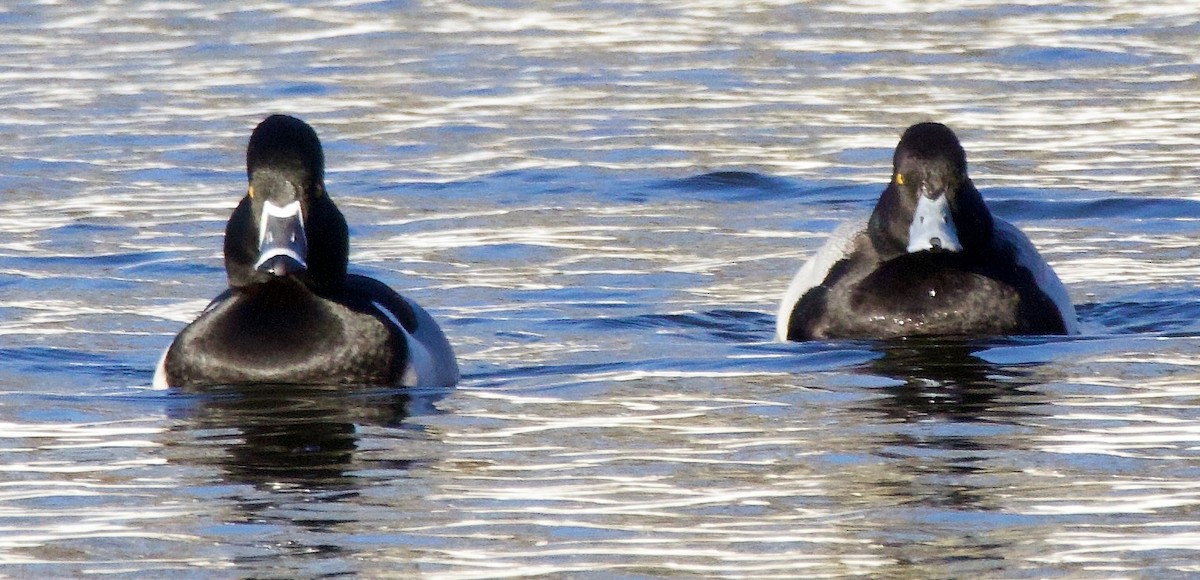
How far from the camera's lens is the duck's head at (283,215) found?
9.65 metres

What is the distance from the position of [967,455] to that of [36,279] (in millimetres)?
6247

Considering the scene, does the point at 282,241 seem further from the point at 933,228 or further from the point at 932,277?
the point at 932,277

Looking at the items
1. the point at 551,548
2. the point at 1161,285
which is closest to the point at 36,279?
the point at 1161,285

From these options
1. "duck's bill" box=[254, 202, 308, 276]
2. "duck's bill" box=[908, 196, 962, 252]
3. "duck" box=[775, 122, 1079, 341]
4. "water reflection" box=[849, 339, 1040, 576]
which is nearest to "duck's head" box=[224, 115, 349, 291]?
"duck's bill" box=[254, 202, 308, 276]

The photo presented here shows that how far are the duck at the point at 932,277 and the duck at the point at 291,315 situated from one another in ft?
7.23

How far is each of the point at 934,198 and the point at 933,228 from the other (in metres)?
0.19

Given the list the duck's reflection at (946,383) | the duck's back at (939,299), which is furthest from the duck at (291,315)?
the duck's back at (939,299)

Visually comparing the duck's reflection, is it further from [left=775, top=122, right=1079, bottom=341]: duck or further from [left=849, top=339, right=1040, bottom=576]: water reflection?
[left=775, top=122, right=1079, bottom=341]: duck

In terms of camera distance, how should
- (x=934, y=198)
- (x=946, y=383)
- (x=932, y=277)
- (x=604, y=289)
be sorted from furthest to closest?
(x=604, y=289) → (x=932, y=277) → (x=934, y=198) → (x=946, y=383)

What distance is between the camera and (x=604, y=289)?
12.7 metres

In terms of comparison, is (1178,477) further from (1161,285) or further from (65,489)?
(1161,285)

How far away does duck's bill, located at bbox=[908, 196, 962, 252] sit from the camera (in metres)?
11.1

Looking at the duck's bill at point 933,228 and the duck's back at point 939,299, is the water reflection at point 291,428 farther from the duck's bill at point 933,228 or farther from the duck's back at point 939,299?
the duck's bill at point 933,228

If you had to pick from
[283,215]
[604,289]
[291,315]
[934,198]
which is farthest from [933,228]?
[283,215]
